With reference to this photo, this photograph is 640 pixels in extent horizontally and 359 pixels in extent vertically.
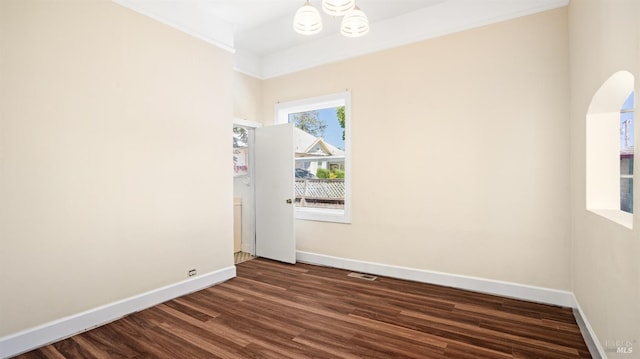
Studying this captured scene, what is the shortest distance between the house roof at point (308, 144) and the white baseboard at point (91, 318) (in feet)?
7.45

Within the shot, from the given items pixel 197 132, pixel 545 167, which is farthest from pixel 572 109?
pixel 197 132

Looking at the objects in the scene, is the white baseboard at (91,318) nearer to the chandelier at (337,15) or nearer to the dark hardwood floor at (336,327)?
the dark hardwood floor at (336,327)

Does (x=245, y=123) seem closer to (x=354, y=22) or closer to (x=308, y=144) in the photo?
(x=308, y=144)

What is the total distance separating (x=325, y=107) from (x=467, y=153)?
214 cm

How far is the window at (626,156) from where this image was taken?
2289 mm

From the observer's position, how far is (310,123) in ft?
16.2

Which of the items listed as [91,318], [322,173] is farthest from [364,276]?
[91,318]

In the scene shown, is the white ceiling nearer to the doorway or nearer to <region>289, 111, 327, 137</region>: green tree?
<region>289, 111, 327, 137</region>: green tree

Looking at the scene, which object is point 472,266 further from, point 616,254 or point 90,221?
point 90,221

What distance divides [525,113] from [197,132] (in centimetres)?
358

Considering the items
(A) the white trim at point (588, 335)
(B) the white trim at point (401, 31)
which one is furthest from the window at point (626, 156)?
(B) the white trim at point (401, 31)

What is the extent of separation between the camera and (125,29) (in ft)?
9.55

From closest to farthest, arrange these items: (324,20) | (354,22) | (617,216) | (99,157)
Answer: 1. (617,216)
2. (354,22)
3. (99,157)
4. (324,20)

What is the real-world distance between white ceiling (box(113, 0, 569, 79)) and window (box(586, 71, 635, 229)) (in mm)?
1359
